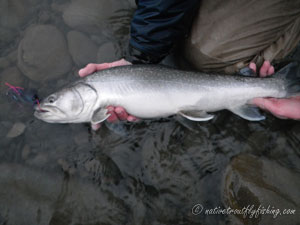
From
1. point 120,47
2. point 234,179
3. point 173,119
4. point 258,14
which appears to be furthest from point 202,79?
point 120,47

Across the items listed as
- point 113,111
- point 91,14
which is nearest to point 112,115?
point 113,111

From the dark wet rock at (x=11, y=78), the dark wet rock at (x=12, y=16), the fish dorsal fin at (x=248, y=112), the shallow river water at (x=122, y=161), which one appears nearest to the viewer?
the shallow river water at (x=122, y=161)

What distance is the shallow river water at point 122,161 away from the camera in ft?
8.57


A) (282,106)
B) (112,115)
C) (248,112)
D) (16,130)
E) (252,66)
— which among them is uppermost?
(252,66)

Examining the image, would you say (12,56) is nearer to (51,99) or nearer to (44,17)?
(44,17)

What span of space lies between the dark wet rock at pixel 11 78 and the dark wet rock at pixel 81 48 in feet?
3.46

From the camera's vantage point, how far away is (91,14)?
4.12 m

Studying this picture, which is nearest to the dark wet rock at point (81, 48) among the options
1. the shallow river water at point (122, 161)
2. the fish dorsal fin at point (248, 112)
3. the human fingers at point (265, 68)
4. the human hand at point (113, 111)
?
the shallow river water at point (122, 161)

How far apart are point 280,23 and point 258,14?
352 millimetres

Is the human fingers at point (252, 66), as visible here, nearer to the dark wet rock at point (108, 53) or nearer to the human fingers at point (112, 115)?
the human fingers at point (112, 115)

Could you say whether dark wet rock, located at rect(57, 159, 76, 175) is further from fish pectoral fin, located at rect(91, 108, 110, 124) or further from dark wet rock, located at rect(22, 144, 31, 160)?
fish pectoral fin, located at rect(91, 108, 110, 124)

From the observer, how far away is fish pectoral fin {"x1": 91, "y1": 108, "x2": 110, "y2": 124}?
105 inches

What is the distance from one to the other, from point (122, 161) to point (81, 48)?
7.82 ft

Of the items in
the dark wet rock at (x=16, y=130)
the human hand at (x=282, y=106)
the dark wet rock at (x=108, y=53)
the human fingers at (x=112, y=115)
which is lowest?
the dark wet rock at (x=16, y=130)
